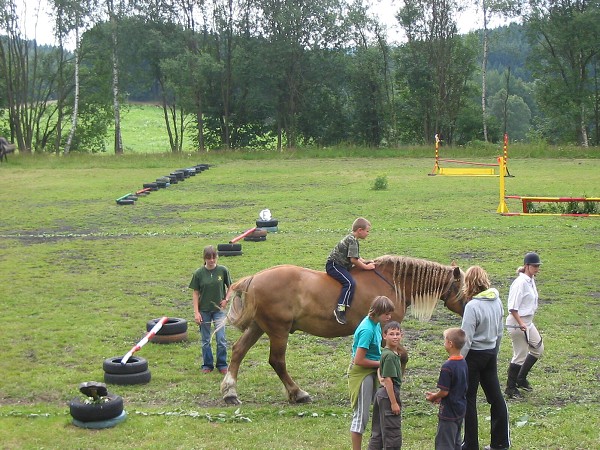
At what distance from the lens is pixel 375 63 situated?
58.8 metres

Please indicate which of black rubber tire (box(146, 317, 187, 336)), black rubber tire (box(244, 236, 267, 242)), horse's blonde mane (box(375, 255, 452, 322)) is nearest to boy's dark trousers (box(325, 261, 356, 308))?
horse's blonde mane (box(375, 255, 452, 322))

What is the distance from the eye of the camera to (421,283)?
380 inches

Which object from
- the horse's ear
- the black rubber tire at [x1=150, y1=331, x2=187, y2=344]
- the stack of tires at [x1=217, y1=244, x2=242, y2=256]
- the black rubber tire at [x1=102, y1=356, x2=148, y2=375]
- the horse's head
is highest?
the horse's ear

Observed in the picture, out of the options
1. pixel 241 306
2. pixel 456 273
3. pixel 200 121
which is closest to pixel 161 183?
pixel 200 121

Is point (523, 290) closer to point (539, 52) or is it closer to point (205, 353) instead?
point (205, 353)

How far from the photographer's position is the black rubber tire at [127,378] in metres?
10.3

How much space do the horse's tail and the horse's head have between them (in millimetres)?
2313

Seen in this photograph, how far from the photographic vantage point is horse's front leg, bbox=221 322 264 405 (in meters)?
9.59

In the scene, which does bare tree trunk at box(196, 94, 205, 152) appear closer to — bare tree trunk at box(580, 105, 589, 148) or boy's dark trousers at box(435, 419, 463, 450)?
bare tree trunk at box(580, 105, 589, 148)

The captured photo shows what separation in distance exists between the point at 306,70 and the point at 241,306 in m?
51.1

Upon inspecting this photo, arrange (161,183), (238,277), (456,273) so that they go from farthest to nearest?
(161,183) → (238,277) → (456,273)

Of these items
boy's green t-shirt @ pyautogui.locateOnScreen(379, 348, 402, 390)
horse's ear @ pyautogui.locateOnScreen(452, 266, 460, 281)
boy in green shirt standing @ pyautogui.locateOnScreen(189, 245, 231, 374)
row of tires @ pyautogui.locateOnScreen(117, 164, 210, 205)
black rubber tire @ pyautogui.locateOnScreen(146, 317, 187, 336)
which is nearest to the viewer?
boy's green t-shirt @ pyautogui.locateOnScreen(379, 348, 402, 390)

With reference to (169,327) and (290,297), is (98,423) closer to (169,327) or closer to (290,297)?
(290,297)

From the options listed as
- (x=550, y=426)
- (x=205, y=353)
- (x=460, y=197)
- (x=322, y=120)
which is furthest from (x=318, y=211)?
(x=322, y=120)
